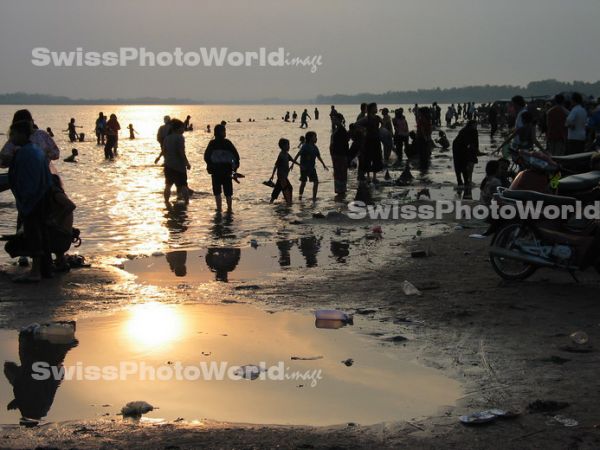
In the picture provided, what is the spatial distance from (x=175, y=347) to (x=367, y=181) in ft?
46.4

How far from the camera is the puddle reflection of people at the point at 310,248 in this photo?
10367mm

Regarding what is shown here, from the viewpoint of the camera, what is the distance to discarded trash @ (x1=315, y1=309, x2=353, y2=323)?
7.30 m

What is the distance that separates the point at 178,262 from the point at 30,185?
2420mm

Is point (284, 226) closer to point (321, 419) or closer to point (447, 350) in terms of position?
point (447, 350)

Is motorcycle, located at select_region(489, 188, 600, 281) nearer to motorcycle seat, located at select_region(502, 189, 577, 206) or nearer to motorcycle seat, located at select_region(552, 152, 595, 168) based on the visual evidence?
motorcycle seat, located at select_region(502, 189, 577, 206)

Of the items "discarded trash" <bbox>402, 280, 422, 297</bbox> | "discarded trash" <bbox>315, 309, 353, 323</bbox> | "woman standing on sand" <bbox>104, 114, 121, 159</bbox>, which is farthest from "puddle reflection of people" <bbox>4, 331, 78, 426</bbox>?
"woman standing on sand" <bbox>104, 114, 121, 159</bbox>

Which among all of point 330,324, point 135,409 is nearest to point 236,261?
point 330,324

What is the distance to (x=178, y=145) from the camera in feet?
49.4

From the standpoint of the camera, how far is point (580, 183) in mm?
8469

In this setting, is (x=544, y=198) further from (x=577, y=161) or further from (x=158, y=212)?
(x=158, y=212)

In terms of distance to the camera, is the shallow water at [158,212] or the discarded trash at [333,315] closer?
the discarded trash at [333,315]

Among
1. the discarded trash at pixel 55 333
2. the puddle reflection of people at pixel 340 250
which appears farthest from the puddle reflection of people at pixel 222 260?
the discarded trash at pixel 55 333

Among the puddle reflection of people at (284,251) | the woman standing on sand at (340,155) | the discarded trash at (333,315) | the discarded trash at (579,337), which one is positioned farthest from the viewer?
the woman standing on sand at (340,155)

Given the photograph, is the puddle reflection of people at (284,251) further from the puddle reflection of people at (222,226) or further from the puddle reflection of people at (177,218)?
the puddle reflection of people at (177,218)
